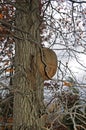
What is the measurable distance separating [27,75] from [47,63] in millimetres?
348

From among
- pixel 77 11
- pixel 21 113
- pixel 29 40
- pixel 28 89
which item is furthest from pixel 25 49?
pixel 77 11

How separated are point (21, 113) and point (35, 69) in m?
0.65

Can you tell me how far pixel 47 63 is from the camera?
4305mm

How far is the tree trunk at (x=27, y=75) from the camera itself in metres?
4.17

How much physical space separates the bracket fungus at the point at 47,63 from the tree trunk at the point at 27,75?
7cm

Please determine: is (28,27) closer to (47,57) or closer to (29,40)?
(29,40)

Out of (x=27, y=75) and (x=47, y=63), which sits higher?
(x=47, y=63)

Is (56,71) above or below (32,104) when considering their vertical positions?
above

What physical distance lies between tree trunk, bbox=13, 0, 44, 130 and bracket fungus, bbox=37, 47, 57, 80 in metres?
0.07

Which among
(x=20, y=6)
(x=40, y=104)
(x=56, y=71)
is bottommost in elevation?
(x=40, y=104)

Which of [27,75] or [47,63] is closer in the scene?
[27,75]

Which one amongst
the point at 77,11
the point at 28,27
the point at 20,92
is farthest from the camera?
the point at 77,11

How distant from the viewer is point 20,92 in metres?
4.06

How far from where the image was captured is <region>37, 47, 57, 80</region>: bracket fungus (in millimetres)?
4191
